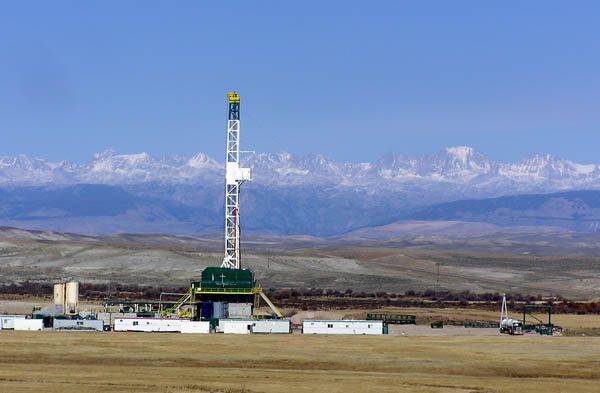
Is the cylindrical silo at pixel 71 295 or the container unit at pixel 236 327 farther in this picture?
the cylindrical silo at pixel 71 295

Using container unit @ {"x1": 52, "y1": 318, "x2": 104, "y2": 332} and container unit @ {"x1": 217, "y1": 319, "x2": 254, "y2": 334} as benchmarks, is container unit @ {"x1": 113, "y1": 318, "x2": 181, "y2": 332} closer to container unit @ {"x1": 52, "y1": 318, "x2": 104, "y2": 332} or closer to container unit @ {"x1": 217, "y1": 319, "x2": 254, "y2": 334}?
container unit @ {"x1": 52, "y1": 318, "x2": 104, "y2": 332}

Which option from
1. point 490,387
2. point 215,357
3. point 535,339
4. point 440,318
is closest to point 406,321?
point 440,318

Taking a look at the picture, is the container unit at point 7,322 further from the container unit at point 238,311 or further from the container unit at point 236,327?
the container unit at point 238,311

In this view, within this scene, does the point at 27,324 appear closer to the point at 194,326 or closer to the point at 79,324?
the point at 79,324

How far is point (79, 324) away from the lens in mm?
88375

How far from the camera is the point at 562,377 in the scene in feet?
208

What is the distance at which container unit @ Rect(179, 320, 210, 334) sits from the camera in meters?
87.7

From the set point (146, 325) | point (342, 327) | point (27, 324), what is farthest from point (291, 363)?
point (27, 324)

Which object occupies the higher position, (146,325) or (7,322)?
(7,322)

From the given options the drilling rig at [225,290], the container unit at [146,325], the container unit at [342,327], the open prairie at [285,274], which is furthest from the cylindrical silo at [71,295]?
the open prairie at [285,274]

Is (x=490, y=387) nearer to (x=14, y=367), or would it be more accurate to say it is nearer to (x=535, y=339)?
(x=14, y=367)

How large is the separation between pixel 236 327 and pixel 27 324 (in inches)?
534

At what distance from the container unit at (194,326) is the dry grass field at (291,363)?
305 centimetres

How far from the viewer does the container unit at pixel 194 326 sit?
87688mm
